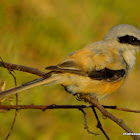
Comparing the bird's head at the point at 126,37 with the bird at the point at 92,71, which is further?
the bird's head at the point at 126,37

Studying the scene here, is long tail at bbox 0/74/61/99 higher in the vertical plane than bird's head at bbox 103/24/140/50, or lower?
lower

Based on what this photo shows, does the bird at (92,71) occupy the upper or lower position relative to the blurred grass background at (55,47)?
lower

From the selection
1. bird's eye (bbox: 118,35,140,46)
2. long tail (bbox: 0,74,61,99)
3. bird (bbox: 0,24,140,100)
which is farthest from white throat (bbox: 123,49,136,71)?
long tail (bbox: 0,74,61,99)

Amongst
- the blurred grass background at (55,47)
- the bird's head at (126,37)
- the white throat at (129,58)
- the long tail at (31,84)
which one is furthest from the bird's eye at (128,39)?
the blurred grass background at (55,47)

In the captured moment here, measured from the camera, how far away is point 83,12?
694cm

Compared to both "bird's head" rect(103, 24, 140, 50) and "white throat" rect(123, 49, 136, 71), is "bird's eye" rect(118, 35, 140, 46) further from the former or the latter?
A: "white throat" rect(123, 49, 136, 71)

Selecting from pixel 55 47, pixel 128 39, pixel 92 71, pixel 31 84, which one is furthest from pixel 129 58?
pixel 55 47

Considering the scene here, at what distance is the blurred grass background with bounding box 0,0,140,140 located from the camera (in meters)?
4.38

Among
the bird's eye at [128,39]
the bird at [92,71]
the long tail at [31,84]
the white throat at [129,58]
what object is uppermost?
the bird's eye at [128,39]

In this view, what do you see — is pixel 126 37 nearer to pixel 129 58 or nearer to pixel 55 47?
pixel 129 58

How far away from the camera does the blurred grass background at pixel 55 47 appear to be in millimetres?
4383

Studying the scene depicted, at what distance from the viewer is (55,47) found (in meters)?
6.02

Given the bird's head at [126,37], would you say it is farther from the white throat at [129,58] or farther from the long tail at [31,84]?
the long tail at [31,84]

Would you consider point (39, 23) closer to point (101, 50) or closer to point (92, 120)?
point (92, 120)
